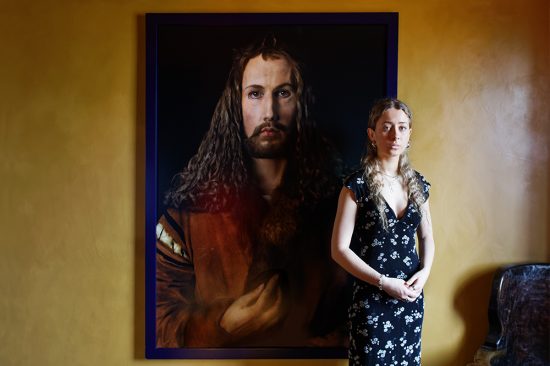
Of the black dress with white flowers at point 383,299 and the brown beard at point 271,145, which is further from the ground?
the brown beard at point 271,145

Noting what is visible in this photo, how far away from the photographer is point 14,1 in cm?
198

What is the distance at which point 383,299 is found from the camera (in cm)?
166

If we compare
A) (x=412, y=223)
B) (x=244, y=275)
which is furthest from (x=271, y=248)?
(x=412, y=223)

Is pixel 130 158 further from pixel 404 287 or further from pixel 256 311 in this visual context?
pixel 404 287

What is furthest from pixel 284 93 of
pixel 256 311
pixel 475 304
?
pixel 475 304

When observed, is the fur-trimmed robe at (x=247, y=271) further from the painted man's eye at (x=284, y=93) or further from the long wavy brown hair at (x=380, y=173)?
the painted man's eye at (x=284, y=93)

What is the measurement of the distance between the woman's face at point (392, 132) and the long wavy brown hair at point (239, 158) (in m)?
0.32

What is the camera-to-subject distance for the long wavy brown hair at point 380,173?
5.44ft

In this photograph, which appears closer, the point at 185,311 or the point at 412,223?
the point at 412,223

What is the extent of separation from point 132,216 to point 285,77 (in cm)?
89

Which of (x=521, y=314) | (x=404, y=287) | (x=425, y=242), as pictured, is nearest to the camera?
(x=404, y=287)

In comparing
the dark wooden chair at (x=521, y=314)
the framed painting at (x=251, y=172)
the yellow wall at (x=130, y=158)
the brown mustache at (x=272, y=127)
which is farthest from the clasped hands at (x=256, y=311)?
the dark wooden chair at (x=521, y=314)

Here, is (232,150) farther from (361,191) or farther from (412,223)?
(412,223)

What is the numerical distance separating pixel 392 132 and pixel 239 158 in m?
0.66
